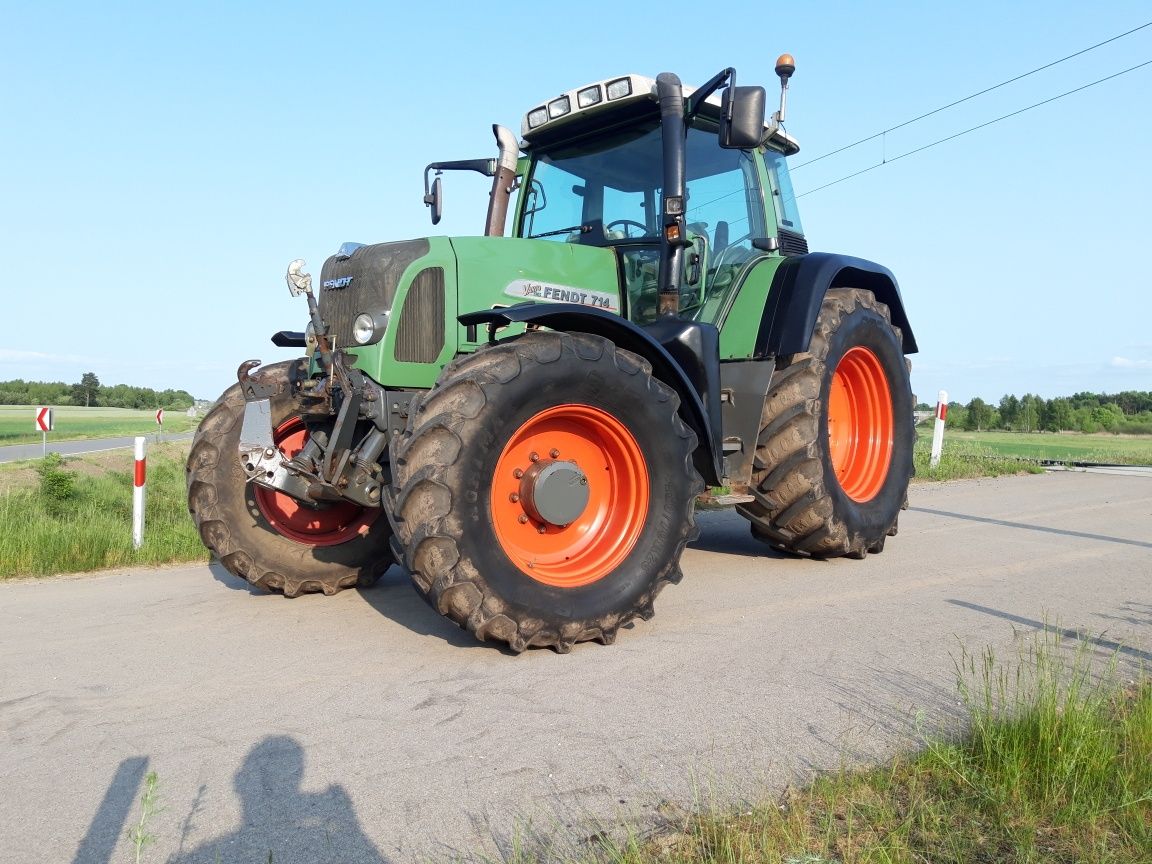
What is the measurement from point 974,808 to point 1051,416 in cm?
4434

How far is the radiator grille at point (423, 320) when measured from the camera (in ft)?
15.0

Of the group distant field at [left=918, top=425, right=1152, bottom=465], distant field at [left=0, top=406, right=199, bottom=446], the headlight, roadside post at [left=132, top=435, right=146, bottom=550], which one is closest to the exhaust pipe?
the headlight

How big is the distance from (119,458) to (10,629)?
2050 cm

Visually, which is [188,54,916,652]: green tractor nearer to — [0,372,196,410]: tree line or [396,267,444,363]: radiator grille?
[396,267,444,363]: radiator grille

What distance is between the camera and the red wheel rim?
5.19m

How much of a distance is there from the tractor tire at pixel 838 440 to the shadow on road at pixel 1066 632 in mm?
1147

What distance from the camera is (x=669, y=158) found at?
16.8 ft

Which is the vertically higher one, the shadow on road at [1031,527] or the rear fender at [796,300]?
the rear fender at [796,300]

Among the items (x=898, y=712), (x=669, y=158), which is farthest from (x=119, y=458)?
(x=898, y=712)

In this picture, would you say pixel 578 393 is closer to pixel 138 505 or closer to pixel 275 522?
pixel 275 522

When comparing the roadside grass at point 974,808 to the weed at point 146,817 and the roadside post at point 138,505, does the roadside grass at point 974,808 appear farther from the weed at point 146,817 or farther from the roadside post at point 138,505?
the roadside post at point 138,505

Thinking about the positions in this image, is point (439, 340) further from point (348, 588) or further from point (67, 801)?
point (67, 801)

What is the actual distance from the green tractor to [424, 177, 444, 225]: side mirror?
29 millimetres

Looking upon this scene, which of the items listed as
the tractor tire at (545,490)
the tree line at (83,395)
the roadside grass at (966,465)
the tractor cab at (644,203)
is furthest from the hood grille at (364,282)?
the tree line at (83,395)
